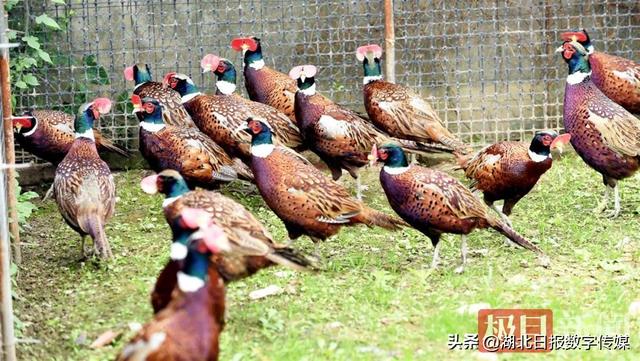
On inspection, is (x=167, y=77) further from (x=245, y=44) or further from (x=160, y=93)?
(x=245, y=44)

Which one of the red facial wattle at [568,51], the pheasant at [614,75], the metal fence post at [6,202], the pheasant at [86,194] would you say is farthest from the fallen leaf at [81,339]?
the pheasant at [614,75]

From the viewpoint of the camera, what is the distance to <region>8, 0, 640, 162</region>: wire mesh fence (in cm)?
938

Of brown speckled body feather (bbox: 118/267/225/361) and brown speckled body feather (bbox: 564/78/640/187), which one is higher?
brown speckled body feather (bbox: 564/78/640/187)

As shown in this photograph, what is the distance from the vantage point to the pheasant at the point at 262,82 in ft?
29.8

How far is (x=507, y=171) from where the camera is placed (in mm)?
7535

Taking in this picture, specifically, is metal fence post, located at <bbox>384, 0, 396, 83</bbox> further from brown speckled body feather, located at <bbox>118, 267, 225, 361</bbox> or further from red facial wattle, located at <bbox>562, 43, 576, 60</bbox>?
brown speckled body feather, located at <bbox>118, 267, 225, 361</bbox>

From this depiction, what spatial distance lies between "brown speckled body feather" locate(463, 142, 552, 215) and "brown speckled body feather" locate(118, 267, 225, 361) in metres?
3.35

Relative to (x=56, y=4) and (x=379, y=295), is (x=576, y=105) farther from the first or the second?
(x=56, y=4)

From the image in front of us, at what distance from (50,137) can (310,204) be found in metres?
2.74

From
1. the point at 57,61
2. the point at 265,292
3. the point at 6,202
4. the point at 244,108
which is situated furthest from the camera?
the point at 57,61

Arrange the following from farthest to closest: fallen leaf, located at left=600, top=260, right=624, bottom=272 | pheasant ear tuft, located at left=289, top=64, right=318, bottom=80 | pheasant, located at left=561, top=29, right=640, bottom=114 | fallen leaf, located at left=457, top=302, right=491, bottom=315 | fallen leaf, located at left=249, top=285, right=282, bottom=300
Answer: pheasant, located at left=561, top=29, right=640, bottom=114
pheasant ear tuft, located at left=289, top=64, right=318, bottom=80
fallen leaf, located at left=600, top=260, right=624, bottom=272
fallen leaf, located at left=249, top=285, right=282, bottom=300
fallen leaf, located at left=457, top=302, right=491, bottom=315

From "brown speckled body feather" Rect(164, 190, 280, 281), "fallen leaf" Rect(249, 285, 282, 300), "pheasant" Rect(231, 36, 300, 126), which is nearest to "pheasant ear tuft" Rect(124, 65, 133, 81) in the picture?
"pheasant" Rect(231, 36, 300, 126)

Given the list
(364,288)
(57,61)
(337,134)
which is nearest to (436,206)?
(364,288)

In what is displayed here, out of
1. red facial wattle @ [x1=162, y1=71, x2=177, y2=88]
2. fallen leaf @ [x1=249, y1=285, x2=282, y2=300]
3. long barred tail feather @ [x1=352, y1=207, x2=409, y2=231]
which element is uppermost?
red facial wattle @ [x1=162, y1=71, x2=177, y2=88]
